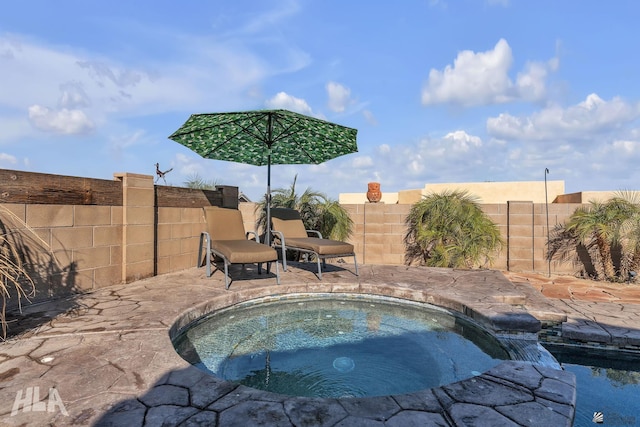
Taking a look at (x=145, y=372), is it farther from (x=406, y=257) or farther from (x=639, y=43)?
(x=639, y=43)

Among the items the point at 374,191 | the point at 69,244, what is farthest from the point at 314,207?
the point at 69,244

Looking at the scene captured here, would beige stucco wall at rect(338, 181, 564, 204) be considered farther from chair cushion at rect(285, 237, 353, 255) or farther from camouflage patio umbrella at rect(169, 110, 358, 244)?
chair cushion at rect(285, 237, 353, 255)

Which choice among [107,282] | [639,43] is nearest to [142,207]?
Answer: [107,282]

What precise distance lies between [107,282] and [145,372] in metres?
2.92

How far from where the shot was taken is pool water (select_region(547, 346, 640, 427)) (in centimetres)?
230

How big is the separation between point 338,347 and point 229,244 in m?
2.34

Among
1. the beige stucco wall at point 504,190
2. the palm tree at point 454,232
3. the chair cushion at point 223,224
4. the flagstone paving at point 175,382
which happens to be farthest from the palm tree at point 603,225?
the beige stucco wall at point 504,190

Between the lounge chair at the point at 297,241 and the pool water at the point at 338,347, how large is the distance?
79 cm

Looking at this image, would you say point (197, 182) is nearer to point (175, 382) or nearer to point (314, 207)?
point (314, 207)

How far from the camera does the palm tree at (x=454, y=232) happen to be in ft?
22.7

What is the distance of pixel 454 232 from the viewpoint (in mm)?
7109

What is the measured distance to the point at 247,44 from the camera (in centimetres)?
700

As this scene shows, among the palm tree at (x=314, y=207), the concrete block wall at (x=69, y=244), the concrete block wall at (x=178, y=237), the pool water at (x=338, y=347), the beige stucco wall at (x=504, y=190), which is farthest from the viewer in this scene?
the beige stucco wall at (x=504, y=190)

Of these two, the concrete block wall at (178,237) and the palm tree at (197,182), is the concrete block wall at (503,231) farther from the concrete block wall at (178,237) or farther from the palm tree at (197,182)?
the palm tree at (197,182)
